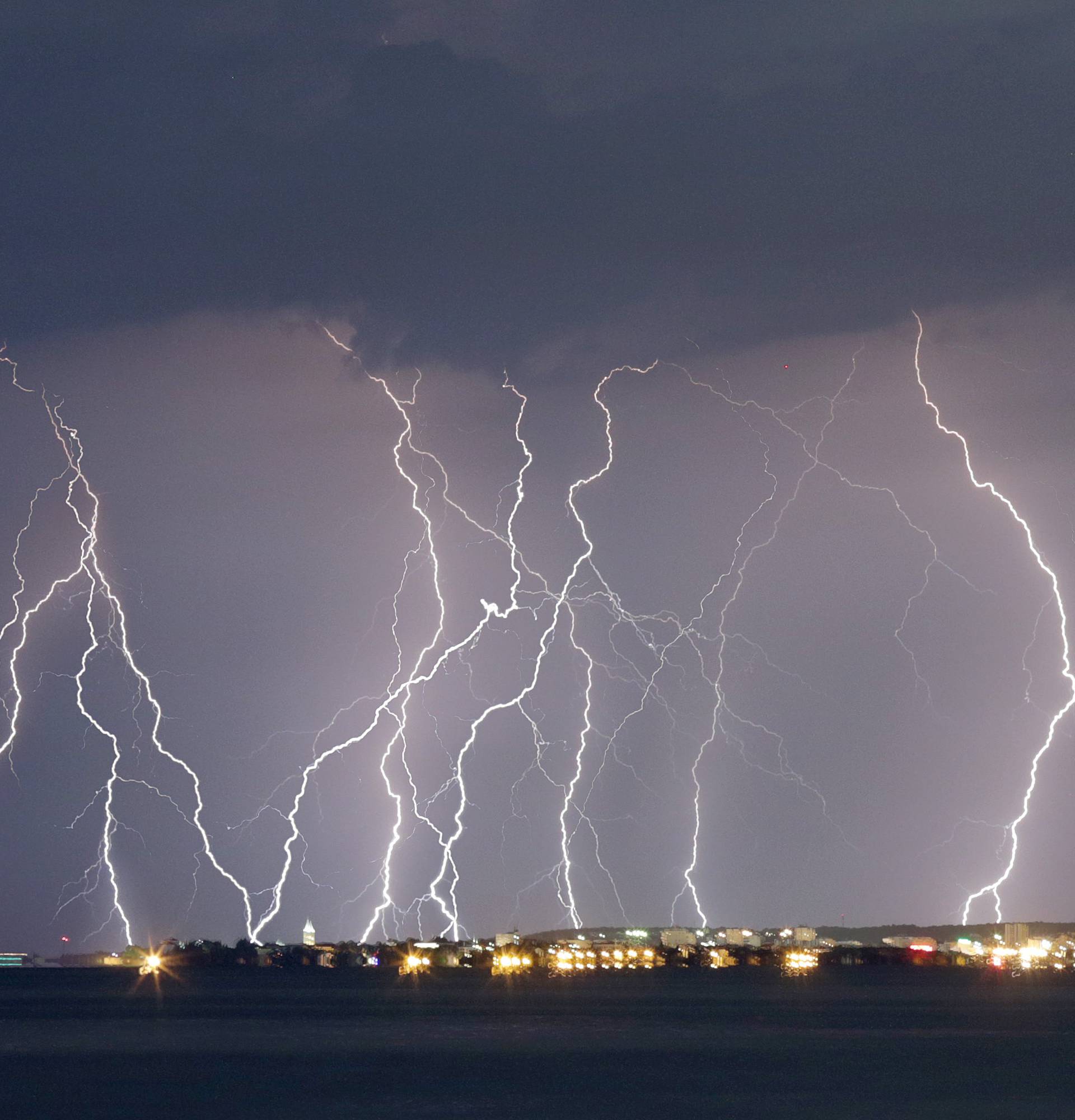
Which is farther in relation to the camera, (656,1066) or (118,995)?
(118,995)

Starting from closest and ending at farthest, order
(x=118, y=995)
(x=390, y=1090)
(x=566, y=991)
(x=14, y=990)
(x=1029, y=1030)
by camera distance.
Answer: (x=390, y=1090), (x=1029, y=1030), (x=566, y=991), (x=118, y=995), (x=14, y=990)

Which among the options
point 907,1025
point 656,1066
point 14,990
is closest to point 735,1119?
point 656,1066

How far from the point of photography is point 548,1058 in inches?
1666

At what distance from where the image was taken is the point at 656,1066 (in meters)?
39.9

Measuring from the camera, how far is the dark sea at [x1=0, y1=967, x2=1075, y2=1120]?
3116 centimetres

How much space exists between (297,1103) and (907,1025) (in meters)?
33.5

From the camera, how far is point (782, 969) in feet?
636

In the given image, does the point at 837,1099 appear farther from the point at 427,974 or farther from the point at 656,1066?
the point at 427,974

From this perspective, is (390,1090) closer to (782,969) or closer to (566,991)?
(566,991)

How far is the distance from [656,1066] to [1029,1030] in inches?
786

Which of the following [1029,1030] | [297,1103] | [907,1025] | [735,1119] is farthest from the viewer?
[907,1025]

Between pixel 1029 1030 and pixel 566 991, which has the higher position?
pixel 566 991

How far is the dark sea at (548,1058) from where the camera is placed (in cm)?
3116

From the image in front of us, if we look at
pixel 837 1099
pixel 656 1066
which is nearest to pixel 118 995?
pixel 656 1066
